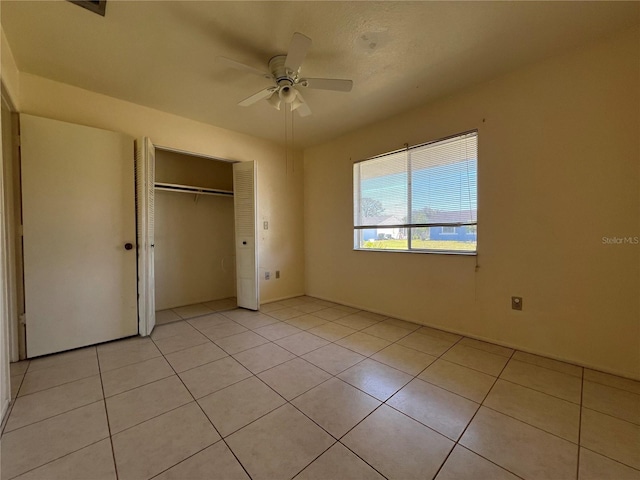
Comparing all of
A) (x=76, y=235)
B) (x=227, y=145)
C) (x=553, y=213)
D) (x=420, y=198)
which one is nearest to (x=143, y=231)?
(x=76, y=235)

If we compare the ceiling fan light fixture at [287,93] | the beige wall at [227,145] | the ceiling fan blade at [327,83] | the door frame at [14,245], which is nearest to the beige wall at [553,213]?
the ceiling fan blade at [327,83]

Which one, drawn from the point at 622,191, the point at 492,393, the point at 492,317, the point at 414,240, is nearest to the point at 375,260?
the point at 414,240

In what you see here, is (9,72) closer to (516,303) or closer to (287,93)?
(287,93)

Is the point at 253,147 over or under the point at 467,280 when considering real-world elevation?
over

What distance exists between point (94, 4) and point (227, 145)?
2.06 metres

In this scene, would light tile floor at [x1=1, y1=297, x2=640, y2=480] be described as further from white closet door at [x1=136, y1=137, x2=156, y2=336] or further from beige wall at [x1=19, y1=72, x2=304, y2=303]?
beige wall at [x1=19, y1=72, x2=304, y2=303]

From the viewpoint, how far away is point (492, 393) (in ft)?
5.84

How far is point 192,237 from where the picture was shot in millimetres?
4145

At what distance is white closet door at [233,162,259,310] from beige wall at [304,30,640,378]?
214 centimetres

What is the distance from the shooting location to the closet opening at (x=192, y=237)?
3.83m

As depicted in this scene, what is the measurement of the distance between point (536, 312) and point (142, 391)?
329cm

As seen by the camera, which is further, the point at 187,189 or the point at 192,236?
the point at 192,236

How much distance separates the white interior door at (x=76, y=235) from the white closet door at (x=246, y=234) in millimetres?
1298

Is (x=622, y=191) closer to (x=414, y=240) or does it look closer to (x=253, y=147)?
(x=414, y=240)
